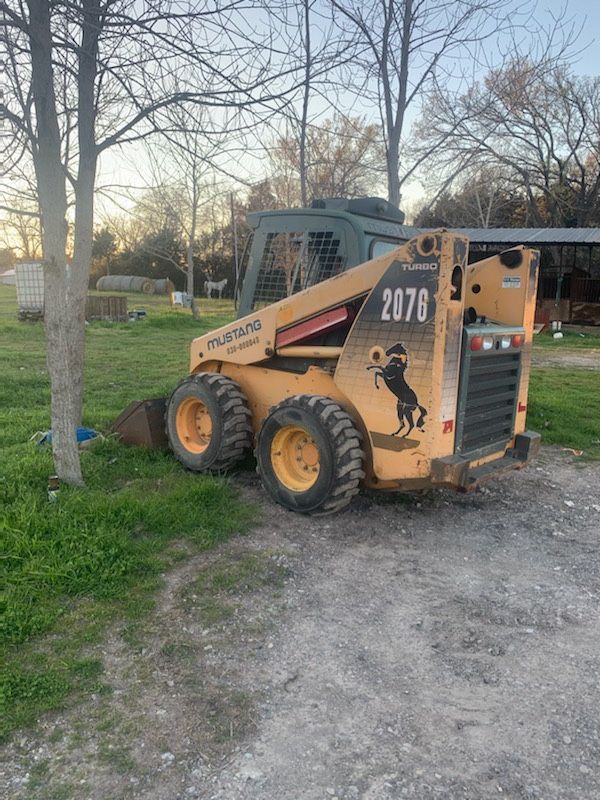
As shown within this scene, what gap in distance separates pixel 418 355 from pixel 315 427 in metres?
0.93

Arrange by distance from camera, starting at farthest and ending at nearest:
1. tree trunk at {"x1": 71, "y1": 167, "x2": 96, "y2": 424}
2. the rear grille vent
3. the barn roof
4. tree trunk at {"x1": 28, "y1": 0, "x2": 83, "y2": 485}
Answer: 1. the barn roof
2. tree trunk at {"x1": 71, "y1": 167, "x2": 96, "y2": 424}
3. the rear grille vent
4. tree trunk at {"x1": 28, "y1": 0, "x2": 83, "y2": 485}

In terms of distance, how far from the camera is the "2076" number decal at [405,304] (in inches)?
169

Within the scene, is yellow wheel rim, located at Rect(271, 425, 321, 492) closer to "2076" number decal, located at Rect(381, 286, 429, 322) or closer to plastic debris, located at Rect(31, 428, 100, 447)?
"2076" number decal, located at Rect(381, 286, 429, 322)

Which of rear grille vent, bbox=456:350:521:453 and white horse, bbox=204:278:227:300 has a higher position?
white horse, bbox=204:278:227:300

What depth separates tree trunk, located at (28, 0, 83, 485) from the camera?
4.27m

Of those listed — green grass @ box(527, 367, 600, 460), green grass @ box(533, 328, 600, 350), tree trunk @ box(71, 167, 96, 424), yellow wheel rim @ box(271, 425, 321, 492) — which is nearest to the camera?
yellow wheel rim @ box(271, 425, 321, 492)

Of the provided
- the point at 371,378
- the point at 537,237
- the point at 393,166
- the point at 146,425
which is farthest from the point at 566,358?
the point at 371,378

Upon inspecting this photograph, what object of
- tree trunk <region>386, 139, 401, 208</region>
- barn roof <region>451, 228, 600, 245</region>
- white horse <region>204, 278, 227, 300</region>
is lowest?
white horse <region>204, 278, 227, 300</region>

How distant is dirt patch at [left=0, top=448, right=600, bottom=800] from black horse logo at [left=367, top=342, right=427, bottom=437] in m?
0.90

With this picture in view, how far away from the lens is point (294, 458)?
17.1ft

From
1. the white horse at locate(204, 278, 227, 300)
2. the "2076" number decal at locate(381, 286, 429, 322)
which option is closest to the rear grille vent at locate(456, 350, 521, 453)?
the "2076" number decal at locate(381, 286, 429, 322)

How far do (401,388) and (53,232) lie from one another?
269 centimetres

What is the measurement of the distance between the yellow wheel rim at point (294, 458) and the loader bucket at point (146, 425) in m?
1.62

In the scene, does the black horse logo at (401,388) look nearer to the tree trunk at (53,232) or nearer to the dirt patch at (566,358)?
the tree trunk at (53,232)
